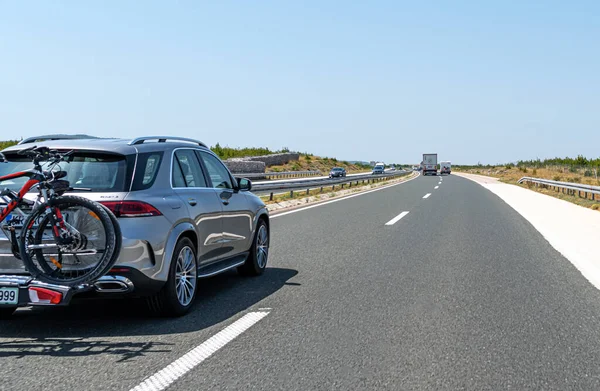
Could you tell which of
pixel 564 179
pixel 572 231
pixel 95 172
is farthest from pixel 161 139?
pixel 564 179

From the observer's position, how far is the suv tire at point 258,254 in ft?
26.3

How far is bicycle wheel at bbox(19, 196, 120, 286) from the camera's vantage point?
5109 mm

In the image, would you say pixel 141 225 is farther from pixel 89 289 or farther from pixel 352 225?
pixel 352 225

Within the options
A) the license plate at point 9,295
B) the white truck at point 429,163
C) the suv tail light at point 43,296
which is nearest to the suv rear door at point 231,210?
the suv tail light at point 43,296

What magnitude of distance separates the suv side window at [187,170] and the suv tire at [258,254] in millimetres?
1433

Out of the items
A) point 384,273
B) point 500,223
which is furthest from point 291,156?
point 384,273

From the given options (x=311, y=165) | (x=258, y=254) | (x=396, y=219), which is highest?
(x=258, y=254)

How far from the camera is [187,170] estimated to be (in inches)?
262

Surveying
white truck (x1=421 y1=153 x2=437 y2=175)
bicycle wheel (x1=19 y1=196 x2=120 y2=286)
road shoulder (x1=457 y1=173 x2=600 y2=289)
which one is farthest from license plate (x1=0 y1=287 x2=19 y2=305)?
white truck (x1=421 y1=153 x2=437 y2=175)

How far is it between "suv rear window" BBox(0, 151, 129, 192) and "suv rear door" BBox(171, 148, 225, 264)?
65 cm

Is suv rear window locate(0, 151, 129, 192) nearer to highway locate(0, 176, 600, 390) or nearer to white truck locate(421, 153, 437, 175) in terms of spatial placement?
highway locate(0, 176, 600, 390)

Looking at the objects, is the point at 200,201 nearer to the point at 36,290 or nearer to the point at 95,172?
the point at 95,172

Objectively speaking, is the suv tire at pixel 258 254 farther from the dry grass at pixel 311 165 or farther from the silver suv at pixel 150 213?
the dry grass at pixel 311 165

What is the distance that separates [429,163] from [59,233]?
266 feet
